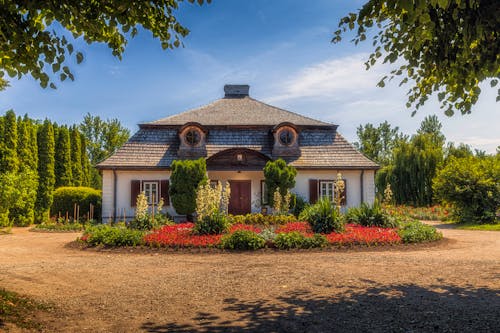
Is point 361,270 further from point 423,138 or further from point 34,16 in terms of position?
point 423,138

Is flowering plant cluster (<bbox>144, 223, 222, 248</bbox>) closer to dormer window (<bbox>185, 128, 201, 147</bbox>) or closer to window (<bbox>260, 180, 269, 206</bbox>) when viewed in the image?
window (<bbox>260, 180, 269, 206</bbox>)

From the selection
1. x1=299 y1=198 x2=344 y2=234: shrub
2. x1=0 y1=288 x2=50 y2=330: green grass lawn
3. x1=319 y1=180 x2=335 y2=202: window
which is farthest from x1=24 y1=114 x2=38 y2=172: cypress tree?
x1=0 y1=288 x2=50 y2=330: green grass lawn

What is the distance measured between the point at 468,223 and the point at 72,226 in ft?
59.2

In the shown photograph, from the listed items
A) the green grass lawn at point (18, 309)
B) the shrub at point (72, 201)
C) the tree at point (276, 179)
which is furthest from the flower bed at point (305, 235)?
the shrub at point (72, 201)

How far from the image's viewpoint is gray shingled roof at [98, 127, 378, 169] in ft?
62.3

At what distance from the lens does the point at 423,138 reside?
30.3 meters

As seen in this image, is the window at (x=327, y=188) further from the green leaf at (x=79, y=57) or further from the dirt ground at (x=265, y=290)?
the green leaf at (x=79, y=57)

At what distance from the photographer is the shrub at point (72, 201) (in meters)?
19.2

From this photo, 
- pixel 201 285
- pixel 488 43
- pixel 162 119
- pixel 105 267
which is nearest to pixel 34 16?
pixel 201 285

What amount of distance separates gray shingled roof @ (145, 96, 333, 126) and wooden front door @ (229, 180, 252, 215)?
3325mm

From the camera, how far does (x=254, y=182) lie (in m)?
19.6

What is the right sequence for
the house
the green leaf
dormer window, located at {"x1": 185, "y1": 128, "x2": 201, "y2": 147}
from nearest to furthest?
the green leaf, the house, dormer window, located at {"x1": 185, "y1": 128, "x2": 201, "y2": 147}

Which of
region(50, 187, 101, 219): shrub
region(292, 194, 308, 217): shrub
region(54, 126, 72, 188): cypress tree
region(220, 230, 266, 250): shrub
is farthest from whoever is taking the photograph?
region(54, 126, 72, 188): cypress tree

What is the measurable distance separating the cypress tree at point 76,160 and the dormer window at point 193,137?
864cm
